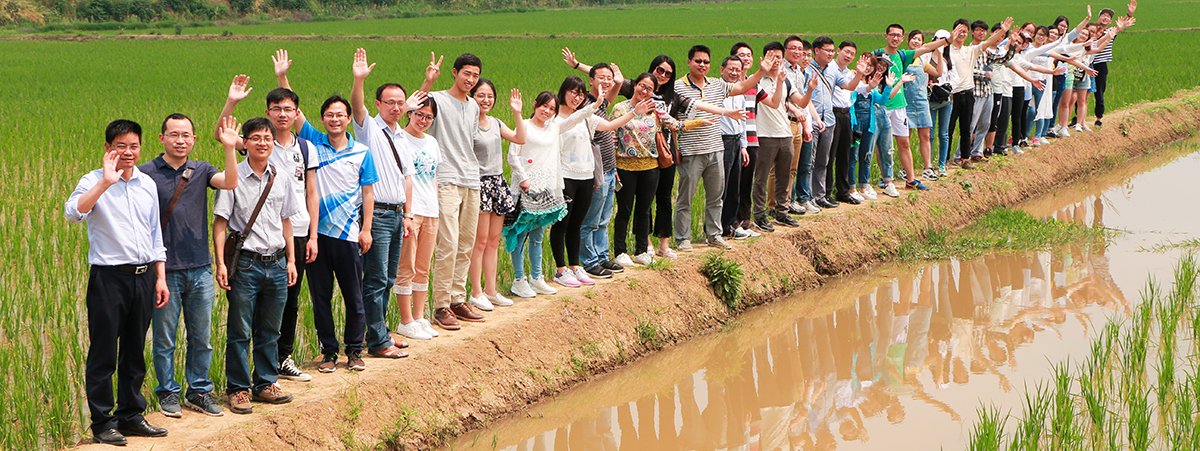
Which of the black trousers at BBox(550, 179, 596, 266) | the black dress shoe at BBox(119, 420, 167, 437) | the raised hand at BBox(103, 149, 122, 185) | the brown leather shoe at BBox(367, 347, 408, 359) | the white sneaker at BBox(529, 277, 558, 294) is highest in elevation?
the raised hand at BBox(103, 149, 122, 185)

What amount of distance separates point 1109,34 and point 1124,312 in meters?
6.88

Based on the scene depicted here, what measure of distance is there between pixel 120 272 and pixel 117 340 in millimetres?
307

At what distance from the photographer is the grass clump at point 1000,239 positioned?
28.4ft

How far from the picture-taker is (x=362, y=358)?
5242mm

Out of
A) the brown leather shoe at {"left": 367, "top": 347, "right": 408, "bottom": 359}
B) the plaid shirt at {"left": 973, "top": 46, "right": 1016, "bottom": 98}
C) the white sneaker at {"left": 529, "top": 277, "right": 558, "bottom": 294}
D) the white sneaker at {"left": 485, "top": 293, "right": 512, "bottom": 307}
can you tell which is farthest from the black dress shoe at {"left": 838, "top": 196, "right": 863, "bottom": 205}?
the brown leather shoe at {"left": 367, "top": 347, "right": 408, "bottom": 359}

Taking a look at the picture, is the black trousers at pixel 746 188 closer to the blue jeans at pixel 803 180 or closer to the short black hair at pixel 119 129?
the blue jeans at pixel 803 180

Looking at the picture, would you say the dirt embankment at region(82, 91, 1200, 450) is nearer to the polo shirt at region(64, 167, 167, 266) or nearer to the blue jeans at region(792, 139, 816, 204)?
the blue jeans at region(792, 139, 816, 204)

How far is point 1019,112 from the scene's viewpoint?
1131 cm

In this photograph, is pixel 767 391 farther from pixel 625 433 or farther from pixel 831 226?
pixel 831 226

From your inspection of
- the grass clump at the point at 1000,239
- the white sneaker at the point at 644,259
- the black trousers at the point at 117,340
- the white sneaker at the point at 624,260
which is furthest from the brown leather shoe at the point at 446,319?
the grass clump at the point at 1000,239

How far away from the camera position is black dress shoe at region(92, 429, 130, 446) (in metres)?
4.00

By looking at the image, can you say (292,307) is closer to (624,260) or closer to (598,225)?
(598,225)

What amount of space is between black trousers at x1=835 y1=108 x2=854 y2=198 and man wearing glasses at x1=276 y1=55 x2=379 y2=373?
474 centimetres

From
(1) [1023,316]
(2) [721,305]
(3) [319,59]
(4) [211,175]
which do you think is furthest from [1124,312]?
(3) [319,59]
